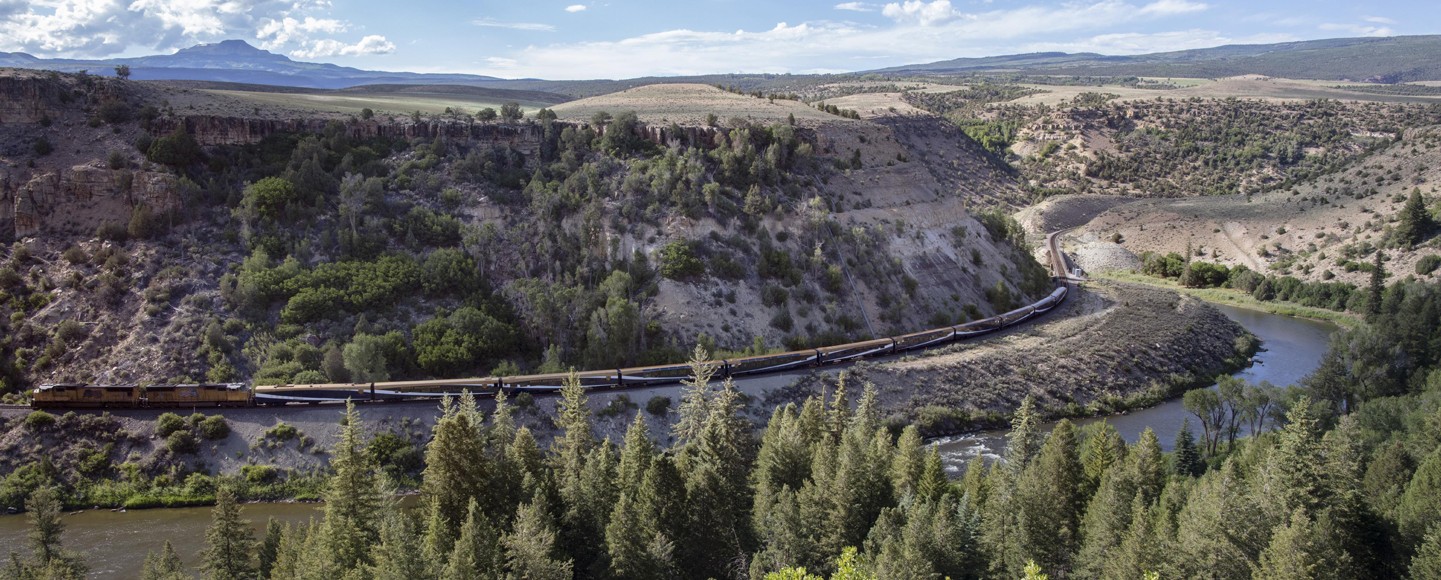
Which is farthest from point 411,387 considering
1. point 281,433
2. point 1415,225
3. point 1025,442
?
point 1415,225

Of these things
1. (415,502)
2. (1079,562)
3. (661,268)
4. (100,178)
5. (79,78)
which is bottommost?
(415,502)

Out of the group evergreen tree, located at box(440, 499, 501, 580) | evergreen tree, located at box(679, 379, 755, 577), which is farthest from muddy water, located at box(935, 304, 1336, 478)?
evergreen tree, located at box(440, 499, 501, 580)

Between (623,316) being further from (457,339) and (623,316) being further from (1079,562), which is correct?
(1079,562)

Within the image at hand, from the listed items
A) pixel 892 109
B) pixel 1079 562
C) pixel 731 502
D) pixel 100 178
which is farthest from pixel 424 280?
pixel 892 109

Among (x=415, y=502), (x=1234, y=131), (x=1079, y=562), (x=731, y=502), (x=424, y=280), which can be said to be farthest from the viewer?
(x=1234, y=131)

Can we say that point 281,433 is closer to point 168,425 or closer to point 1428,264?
point 168,425
